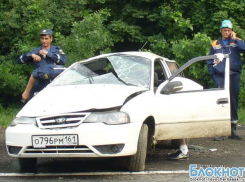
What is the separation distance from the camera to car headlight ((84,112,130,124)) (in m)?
6.44

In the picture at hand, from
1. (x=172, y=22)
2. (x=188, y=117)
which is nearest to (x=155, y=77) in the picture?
(x=188, y=117)

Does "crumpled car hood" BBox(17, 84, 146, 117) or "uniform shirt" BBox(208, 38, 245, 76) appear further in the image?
"uniform shirt" BBox(208, 38, 245, 76)

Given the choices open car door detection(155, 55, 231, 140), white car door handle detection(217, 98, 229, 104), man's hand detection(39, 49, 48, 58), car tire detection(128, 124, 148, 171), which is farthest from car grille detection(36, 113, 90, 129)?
man's hand detection(39, 49, 48, 58)

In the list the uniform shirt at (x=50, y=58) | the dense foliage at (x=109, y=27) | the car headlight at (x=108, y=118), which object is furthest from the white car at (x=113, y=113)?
the dense foliage at (x=109, y=27)

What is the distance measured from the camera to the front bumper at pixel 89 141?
6.34m

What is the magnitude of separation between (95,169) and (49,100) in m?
1.04

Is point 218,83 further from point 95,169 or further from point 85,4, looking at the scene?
point 85,4

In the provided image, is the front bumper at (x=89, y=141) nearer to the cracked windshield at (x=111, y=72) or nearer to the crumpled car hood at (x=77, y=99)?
the crumpled car hood at (x=77, y=99)

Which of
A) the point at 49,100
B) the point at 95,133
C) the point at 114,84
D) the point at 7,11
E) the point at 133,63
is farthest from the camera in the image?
the point at 7,11

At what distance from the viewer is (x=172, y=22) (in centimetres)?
1444

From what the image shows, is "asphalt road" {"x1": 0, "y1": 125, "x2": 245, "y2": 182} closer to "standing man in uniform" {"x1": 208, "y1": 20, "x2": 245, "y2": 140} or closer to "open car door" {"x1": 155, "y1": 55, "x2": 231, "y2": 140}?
"open car door" {"x1": 155, "y1": 55, "x2": 231, "y2": 140}

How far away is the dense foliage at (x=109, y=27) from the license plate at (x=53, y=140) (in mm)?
6672

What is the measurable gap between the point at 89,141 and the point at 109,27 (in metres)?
8.26

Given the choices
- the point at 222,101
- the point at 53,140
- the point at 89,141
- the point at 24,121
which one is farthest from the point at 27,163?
the point at 222,101
